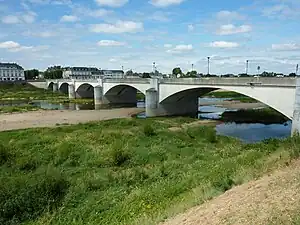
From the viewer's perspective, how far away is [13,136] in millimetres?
27359

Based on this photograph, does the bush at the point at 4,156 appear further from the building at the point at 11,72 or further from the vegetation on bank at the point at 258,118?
the building at the point at 11,72

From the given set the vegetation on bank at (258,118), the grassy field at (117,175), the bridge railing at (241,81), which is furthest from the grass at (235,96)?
the grassy field at (117,175)

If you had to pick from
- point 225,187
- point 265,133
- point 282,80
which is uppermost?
point 282,80

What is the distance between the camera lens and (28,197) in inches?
470

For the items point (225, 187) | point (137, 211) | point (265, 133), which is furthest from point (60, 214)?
point (265, 133)

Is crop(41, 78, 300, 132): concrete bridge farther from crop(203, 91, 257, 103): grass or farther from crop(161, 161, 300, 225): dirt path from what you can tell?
crop(203, 91, 257, 103): grass

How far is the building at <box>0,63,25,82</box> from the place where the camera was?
153887 mm

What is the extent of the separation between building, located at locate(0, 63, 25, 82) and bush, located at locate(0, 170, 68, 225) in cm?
15620

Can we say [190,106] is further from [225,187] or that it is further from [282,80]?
[225,187]

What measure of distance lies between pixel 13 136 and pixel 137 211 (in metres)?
21.1

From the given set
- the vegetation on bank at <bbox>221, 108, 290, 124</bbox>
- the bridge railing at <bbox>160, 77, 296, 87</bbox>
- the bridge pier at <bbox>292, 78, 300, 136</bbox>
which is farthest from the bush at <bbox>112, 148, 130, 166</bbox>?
the vegetation on bank at <bbox>221, 108, 290, 124</bbox>

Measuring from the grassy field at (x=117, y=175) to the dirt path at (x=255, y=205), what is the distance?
2.73 ft

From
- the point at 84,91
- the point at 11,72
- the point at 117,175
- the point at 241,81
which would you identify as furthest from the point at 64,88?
the point at 117,175

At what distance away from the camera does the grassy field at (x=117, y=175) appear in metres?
10.7
